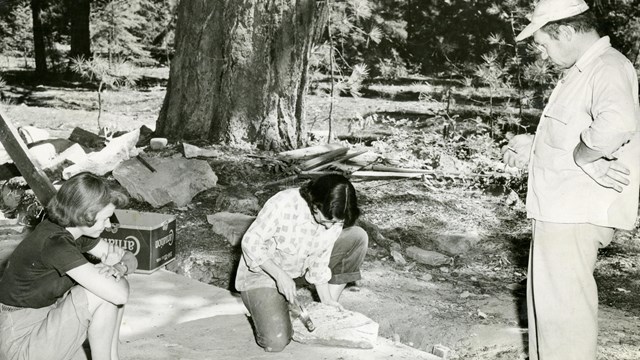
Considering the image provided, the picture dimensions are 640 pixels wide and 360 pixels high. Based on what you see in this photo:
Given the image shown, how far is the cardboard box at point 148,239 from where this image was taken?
4.02m

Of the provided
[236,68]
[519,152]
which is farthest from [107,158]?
[519,152]

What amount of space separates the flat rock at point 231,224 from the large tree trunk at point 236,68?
1.67m

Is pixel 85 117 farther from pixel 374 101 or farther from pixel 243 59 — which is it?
pixel 374 101

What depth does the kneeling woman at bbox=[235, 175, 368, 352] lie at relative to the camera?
Result: 295cm

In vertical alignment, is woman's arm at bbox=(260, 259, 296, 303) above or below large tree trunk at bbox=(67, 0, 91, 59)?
below

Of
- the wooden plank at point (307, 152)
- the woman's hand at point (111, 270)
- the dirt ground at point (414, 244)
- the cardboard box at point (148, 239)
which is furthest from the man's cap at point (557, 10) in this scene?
the wooden plank at point (307, 152)

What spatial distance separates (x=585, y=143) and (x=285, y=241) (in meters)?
1.39

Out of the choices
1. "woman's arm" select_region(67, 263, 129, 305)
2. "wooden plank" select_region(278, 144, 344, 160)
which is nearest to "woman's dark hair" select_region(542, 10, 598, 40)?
"woman's arm" select_region(67, 263, 129, 305)

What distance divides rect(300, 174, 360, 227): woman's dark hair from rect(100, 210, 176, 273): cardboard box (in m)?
1.44

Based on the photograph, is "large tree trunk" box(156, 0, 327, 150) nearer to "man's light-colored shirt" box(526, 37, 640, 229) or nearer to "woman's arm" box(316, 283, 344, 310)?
"woman's arm" box(316, 283, 344, 310)

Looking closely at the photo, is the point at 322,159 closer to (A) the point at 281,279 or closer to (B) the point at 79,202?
(A) the point at 281,279

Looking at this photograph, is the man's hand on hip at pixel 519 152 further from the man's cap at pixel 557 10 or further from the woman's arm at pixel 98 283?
the woman's arm at pixel 98 283

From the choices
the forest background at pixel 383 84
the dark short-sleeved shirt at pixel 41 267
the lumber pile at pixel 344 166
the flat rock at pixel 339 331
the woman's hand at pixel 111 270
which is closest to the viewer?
the dark short-sleeved shirt at pixel 41 267

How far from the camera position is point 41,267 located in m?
2.41
